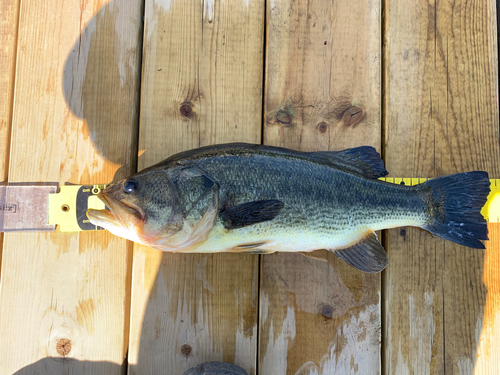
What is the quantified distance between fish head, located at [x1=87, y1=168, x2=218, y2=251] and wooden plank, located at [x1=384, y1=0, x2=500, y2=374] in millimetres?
1365

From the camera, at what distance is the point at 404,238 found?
2113 mm

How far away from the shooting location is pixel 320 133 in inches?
83.8

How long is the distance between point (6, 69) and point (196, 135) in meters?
1.46

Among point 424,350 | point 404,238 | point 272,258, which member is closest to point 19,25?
point 272,258

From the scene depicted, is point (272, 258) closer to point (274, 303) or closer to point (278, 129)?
point (274, 303)

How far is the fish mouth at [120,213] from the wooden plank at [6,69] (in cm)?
105

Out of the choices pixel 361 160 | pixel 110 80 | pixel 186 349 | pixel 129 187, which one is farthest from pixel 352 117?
pixel 186 349

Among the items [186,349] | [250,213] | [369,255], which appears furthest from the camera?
[186,349]

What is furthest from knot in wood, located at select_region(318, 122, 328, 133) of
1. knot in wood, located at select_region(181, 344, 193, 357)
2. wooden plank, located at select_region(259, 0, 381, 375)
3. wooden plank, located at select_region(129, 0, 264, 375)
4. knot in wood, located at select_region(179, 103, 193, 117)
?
knot in wood, located at select_region(181, 344, 193, 357)

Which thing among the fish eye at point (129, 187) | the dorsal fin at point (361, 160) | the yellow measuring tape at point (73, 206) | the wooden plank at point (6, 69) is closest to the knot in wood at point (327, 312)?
the dorsal fin at point (361, 160)

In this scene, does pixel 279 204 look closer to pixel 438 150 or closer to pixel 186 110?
pixel 186 110

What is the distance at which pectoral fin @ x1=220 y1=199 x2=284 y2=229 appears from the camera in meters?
1.59

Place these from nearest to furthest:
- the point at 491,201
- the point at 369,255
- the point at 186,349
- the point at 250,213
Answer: the point at 250,213 < the point at 369,255 < the point at 186,349 < the point at 491,201

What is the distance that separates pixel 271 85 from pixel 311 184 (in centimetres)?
88
